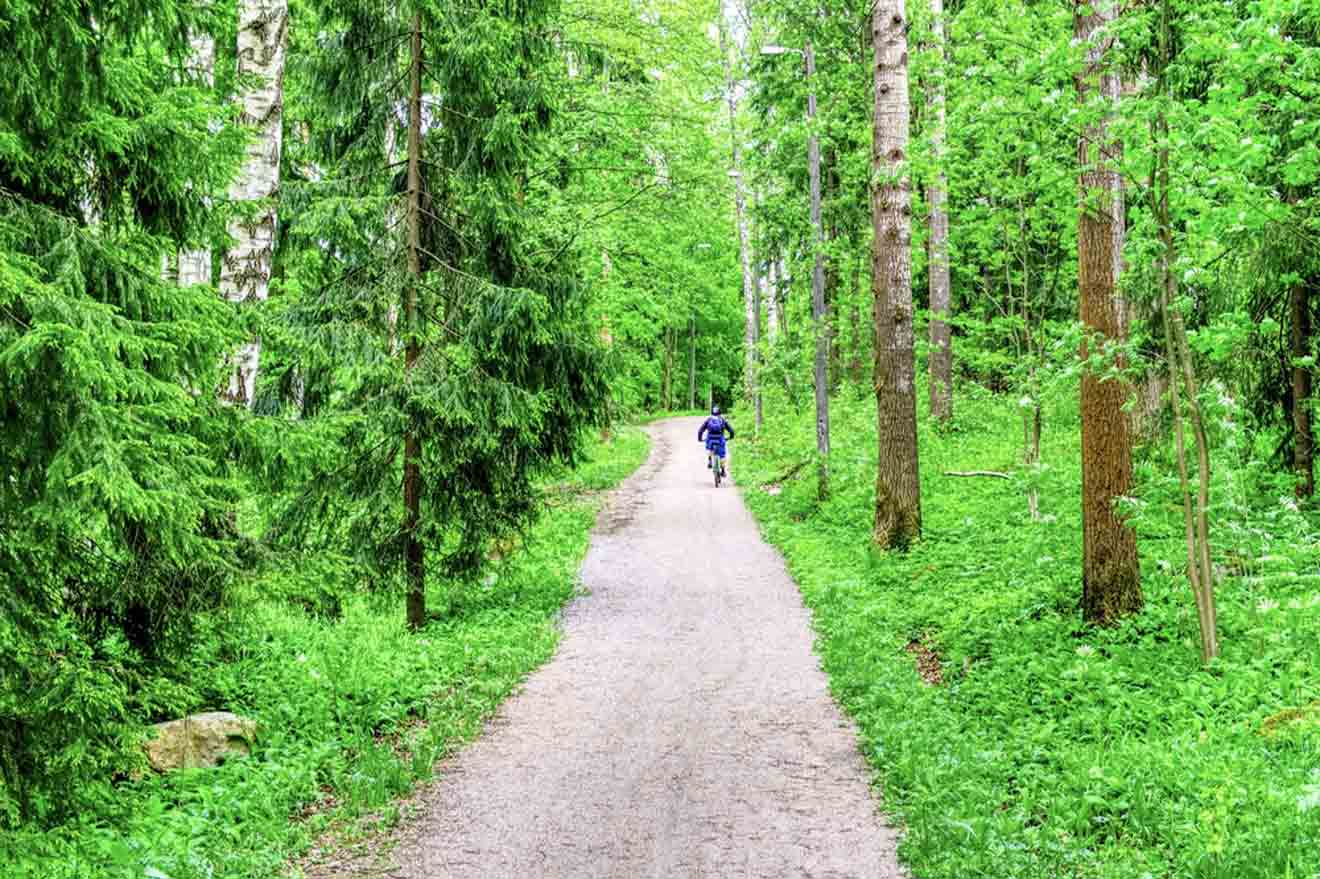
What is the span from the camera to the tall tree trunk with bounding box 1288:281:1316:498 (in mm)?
11227

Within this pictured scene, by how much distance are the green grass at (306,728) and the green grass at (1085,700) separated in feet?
10.9

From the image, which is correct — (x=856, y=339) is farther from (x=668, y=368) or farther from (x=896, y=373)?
(x=668, y=368)

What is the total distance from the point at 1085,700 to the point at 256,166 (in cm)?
778

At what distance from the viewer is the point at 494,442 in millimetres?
10906

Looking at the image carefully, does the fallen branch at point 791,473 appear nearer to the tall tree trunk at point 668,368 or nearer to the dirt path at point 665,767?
the dirt path at point 665,767

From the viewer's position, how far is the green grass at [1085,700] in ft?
16.9

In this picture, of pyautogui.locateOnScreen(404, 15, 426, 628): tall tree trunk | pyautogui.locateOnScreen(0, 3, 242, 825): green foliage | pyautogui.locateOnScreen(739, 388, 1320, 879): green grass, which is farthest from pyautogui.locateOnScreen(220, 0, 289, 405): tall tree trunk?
pyautogui.locateOnScreen(739, 388, 1320, 879): green grass

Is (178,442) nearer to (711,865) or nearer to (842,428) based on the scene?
(711,865)

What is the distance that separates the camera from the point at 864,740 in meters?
7.30

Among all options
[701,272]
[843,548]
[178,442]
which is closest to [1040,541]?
[843,548]

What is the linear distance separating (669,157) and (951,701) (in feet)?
48.8

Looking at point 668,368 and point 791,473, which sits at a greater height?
point 668,368

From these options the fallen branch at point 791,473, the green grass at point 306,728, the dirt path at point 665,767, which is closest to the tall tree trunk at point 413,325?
the green grass at point 306,728

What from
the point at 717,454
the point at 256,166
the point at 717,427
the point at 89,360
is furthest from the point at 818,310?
the point at 89,360
